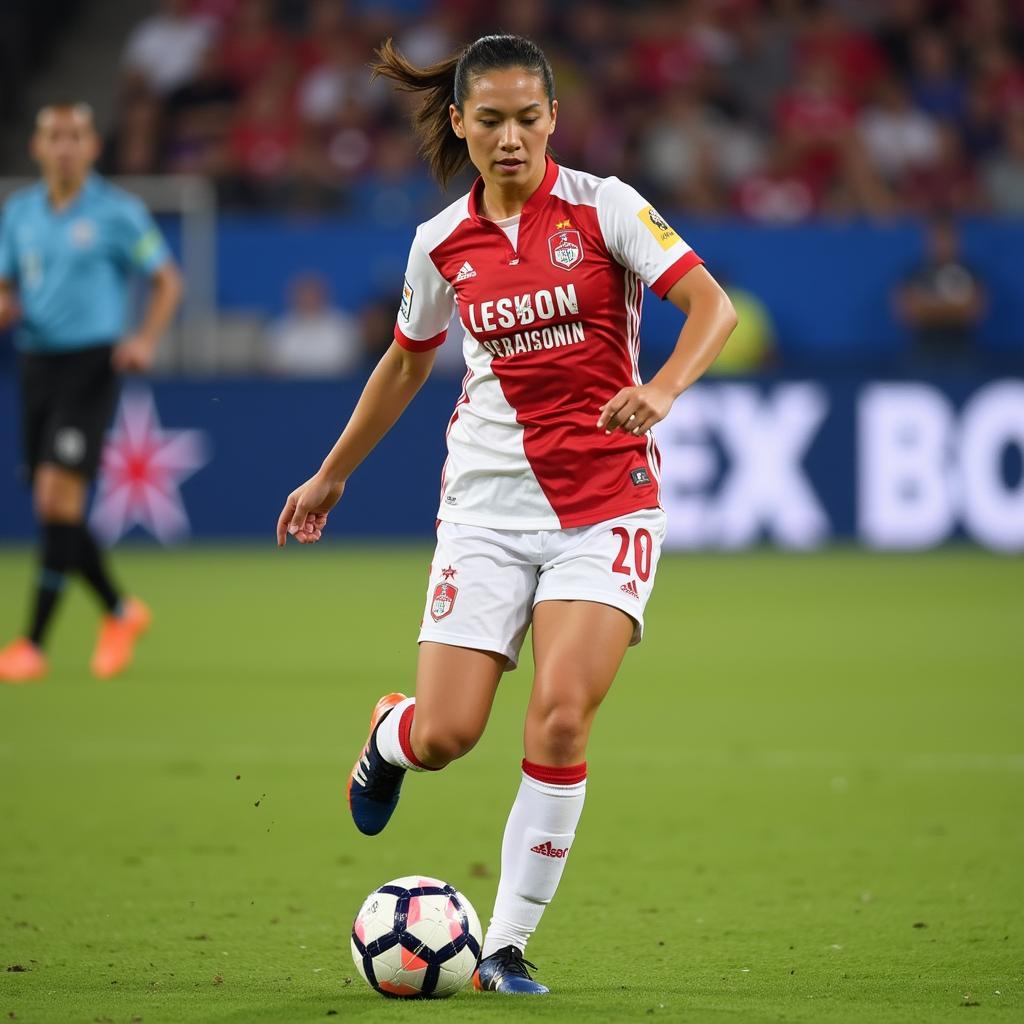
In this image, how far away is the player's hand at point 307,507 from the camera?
484 cm

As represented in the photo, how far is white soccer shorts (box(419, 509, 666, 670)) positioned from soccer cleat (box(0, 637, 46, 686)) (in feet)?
16.8

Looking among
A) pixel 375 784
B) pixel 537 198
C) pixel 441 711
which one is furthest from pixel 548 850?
Result: pixel 537 198

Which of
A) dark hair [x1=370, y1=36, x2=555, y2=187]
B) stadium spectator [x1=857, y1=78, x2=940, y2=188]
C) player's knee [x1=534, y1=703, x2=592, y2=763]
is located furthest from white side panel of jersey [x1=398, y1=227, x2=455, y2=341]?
stadium spectator [x1=857, y1=78, x2=940, y2=188]

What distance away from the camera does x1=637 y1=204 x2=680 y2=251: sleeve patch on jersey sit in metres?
4.41

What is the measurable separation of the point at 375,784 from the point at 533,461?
908mm

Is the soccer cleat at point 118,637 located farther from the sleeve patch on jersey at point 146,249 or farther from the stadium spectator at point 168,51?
the stadium spectator at point 168,51

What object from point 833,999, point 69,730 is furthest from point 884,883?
point 69,730

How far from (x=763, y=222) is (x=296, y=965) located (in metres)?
13.4

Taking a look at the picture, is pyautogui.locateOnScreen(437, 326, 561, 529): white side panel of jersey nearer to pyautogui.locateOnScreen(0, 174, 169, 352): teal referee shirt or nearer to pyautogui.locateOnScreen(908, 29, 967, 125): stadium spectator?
pyautogui.locateOnScreen(0, 174, 169, 352): teal referee shirt

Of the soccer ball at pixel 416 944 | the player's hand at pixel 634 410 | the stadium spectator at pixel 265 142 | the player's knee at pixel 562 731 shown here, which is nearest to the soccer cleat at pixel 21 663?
the soccer ball at pixel 416 944

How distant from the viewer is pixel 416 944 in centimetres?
425

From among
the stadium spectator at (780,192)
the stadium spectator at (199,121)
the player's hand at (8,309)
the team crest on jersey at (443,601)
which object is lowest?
the team crest on jersey at (443,601)

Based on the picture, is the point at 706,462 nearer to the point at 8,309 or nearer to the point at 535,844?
the point at 8,309

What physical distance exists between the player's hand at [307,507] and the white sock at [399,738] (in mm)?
494
